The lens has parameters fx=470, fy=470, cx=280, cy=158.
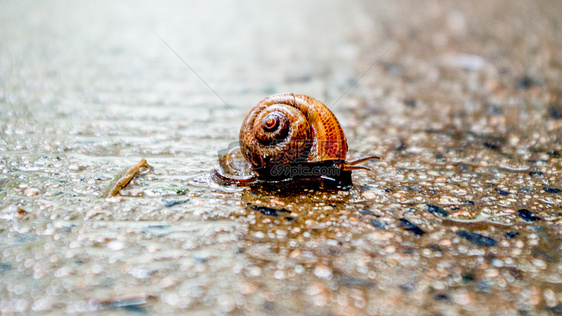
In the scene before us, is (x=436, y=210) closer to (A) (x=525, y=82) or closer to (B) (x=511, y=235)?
(B) (x=511, y=235)

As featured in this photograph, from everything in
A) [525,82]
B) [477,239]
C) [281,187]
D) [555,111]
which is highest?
[525,82]

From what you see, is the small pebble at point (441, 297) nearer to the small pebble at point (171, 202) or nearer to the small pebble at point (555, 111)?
the small pebble at point (171, 202)

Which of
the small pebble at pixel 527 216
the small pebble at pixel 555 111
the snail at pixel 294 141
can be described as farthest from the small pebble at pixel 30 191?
the small pebble at pixel 555 111

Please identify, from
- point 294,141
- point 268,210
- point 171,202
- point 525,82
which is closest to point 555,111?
point 525,82

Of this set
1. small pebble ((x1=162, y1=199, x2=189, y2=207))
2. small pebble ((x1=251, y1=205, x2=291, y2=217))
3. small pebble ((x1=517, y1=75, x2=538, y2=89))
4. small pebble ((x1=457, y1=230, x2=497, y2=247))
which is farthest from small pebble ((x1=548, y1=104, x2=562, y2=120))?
small pebble ((x1=162, y1=199, x2=189, y2=207))

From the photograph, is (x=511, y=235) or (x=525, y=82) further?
(x=525, y=82)

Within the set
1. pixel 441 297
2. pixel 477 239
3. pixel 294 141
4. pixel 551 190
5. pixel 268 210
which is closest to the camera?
pixel 441 297
